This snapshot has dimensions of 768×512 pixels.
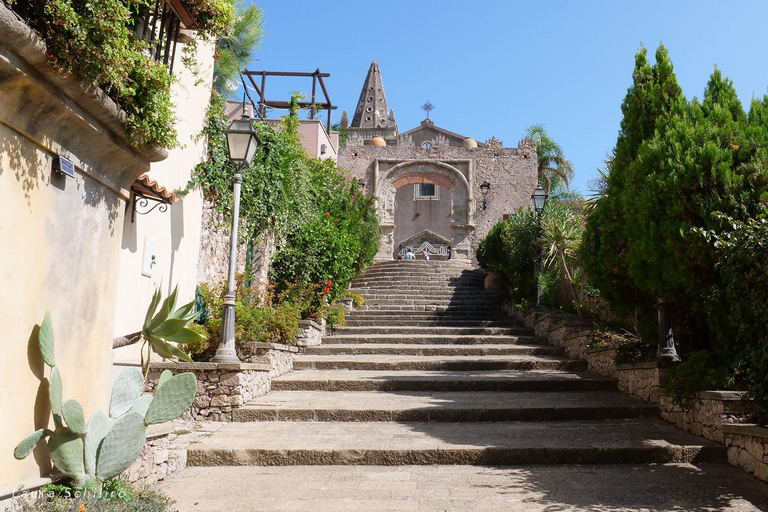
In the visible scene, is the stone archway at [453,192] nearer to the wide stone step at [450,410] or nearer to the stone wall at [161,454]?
the wide stone step at [450,410]

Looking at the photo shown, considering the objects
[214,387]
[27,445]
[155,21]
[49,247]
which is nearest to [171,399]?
[27,445]

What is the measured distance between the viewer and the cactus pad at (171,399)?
3.62m

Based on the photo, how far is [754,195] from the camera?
206 inches

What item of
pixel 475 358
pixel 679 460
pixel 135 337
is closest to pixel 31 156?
pixel 135 337

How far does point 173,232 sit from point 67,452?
175 inches

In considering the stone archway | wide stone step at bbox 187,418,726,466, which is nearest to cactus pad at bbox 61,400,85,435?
wide stone step at bbox 187,418,726,466

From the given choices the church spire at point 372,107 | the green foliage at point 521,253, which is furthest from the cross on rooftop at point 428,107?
the green foliage at point 521,253

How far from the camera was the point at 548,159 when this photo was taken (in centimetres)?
2888

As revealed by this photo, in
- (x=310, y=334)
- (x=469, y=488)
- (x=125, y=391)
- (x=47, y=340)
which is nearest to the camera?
(x=47, y=340)

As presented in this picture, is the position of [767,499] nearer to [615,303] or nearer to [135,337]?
[615,303]

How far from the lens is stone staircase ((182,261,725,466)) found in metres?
5.32

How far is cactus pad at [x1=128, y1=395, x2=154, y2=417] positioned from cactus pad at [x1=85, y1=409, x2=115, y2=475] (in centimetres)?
21

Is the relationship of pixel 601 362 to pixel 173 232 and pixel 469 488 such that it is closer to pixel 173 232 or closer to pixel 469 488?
→ pixel 469 488

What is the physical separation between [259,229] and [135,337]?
5954mm
